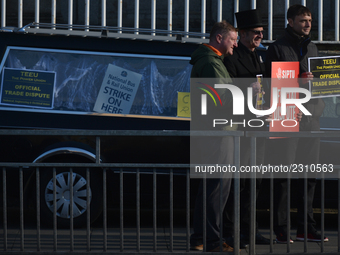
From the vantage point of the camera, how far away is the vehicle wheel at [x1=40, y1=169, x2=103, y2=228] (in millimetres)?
5387

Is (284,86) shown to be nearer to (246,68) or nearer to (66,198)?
(246,68)

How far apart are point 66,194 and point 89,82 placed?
4.18 ft

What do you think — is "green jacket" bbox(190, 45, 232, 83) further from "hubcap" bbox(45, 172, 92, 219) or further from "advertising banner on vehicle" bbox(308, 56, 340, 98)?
"hubcap" bbox(45, 172, 92, 219)

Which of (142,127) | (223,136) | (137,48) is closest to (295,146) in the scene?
(223,136)

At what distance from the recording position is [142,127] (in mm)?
5688

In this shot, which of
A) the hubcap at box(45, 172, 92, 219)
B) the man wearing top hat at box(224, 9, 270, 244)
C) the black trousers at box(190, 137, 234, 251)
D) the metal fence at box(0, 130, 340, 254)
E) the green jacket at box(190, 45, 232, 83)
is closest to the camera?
the metal fence at box(0, 130, 340, 254)

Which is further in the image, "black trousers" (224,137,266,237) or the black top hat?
the black top hat

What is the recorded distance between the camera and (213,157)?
4371 mm

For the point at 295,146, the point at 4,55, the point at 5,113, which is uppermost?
the point at 4,55

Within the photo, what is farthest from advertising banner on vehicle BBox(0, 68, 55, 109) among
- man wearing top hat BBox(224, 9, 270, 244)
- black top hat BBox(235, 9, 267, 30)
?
black top hat BBox(235, 9, 267, 30)

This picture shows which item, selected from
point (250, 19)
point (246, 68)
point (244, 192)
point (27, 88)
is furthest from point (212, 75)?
point (27, 88)

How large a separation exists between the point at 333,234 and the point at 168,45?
2768 millimetres

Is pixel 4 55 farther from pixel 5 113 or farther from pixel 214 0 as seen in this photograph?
pixel 214 0

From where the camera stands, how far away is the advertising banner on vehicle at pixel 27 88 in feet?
18.6
